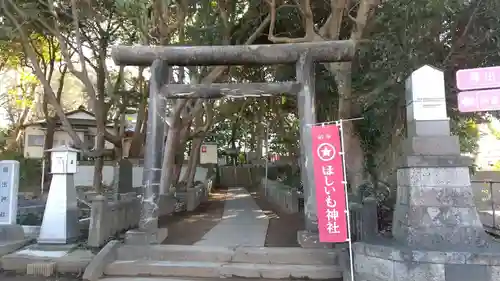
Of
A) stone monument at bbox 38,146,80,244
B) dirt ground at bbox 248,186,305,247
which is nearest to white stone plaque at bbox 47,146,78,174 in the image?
stone monument at bbox 38,146,80,244

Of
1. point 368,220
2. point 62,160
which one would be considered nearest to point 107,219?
point 62,160

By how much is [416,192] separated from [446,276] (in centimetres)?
127

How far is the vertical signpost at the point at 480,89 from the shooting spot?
5789 millimetres

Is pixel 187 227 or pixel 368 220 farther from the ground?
pixel 368 220

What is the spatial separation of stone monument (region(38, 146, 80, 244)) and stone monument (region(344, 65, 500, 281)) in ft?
19.0

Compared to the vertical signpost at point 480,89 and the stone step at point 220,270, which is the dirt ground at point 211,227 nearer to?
the stone step at point 220,270

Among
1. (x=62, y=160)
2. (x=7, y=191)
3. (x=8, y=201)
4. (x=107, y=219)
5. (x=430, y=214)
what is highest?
(x=62, y=160)

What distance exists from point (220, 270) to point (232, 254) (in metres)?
0.53

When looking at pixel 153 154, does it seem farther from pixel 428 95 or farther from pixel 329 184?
pixel 428 95

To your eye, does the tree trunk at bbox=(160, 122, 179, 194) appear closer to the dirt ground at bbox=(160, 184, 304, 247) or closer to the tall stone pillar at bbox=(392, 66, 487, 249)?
the dirt ground at bbox=(160, 184, 304, 247)

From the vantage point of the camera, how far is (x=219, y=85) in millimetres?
8234

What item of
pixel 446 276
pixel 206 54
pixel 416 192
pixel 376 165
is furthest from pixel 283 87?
pixel 376 165

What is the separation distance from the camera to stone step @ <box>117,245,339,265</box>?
7289mm

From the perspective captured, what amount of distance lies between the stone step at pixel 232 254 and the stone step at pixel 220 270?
0.16 m
